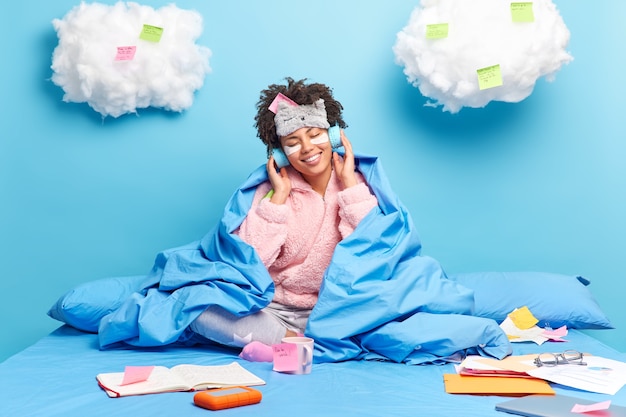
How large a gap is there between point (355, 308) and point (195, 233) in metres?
1.12

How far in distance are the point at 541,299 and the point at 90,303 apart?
1.66 meters

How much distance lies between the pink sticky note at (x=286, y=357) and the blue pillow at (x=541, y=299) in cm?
99

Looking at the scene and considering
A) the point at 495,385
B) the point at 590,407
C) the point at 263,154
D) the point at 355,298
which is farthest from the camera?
the point at 263,154

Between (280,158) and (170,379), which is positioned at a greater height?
(280,158)

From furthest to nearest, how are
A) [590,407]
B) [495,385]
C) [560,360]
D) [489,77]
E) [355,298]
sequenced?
[489,77] → [355,298] → [560,360] → [495,385] → [590,407]

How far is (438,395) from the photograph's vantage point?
1.90m

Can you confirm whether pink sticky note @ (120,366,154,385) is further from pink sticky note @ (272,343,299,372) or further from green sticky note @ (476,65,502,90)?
green sticky note @ (476,65,502,90)

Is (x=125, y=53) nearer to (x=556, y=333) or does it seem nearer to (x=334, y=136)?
(x=334, y=136)

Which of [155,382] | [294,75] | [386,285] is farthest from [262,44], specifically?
[155,382]

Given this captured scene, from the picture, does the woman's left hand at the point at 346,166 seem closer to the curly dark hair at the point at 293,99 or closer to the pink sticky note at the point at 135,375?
the curly dark hair at the point at 293,99

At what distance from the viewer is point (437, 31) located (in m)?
2.88

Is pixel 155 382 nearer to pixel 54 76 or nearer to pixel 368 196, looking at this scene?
pixel 368 196

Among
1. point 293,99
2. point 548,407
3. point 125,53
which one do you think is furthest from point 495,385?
point 125,53

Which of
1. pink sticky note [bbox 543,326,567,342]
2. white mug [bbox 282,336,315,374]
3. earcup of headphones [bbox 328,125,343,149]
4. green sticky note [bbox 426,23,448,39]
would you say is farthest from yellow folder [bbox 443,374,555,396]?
green sticky note [bbox 426,23,448,39]
